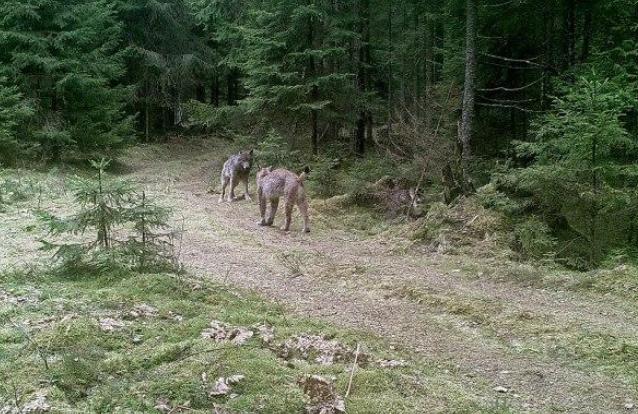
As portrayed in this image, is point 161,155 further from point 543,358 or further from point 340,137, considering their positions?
point 543,358

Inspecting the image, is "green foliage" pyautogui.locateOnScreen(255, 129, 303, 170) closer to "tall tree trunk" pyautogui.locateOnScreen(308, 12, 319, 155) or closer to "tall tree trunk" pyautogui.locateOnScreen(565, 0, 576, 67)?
"tall tree trunk" pyautogui.locateOnScreen(308, 12, 319, 155)

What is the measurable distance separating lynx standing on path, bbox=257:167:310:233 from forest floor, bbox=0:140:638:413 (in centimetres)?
39

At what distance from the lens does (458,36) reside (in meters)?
18.5

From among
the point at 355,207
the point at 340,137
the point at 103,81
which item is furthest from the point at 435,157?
the point at 103,81

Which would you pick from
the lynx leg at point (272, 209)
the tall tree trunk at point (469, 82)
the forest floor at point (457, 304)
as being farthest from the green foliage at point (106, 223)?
the tall tree trunk at point (469, 82)

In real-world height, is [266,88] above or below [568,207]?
above

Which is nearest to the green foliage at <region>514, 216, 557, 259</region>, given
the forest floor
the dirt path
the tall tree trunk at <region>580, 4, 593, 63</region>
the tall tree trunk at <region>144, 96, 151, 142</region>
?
the forest floor

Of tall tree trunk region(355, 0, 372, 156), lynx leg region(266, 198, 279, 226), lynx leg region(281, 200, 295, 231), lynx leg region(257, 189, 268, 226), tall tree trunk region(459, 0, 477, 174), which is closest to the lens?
lynx leg region(281, 200, 295, 231)

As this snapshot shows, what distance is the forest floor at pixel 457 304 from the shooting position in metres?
5.43

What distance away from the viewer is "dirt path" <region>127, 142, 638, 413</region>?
5.37 m

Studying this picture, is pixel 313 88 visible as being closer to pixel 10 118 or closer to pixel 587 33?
pixel 587 33

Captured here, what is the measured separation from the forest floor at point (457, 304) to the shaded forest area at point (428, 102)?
152 centimetres

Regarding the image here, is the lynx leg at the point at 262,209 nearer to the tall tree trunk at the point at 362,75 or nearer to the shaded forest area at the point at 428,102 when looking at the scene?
the shaded forest area at the point at 428,102

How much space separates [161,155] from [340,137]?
29.6ft
